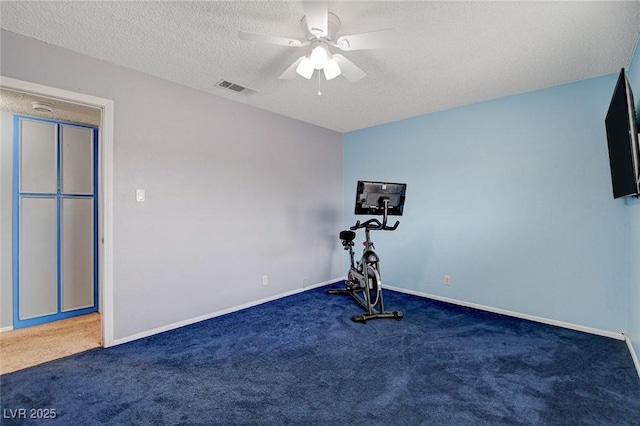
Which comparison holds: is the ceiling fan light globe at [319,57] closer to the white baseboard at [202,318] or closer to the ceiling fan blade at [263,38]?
the ceiling fan blade at [263,38]

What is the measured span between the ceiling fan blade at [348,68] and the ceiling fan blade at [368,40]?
0.13 m

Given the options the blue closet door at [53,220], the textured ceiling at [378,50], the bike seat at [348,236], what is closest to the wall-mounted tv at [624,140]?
the textured ceiling at [378,50]

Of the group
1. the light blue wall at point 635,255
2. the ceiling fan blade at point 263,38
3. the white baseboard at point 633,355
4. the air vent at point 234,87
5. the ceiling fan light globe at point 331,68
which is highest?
the air vent at point 234,87

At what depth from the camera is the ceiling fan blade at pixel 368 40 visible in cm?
190

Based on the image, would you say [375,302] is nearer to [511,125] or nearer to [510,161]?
[510,161]

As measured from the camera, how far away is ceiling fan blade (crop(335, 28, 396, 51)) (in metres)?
1.90

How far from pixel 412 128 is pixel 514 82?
4.63 feet

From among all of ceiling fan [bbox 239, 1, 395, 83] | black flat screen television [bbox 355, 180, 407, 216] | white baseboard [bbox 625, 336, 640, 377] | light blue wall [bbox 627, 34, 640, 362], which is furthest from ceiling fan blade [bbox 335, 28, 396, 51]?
white baseboard [bbox 625, 336, 640, 377]

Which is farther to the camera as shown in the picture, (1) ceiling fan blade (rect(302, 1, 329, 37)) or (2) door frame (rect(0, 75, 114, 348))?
(2) door frame (rect(0, 75, 114, 348))

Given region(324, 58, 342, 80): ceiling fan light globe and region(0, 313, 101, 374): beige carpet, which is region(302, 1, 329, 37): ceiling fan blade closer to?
region(324, 58, 342, 80): ceiling fan light globe

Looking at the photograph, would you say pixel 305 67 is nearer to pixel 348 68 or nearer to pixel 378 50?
pixel 348 68

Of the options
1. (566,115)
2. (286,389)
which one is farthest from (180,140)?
(566,115)

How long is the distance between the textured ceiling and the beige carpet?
2605 mm

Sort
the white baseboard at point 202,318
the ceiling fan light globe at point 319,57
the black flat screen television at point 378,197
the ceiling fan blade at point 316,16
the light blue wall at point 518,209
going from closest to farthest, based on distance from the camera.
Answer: the ceiling fan blade at point 316,16, the ceiling fan light globe at point 319,57, the white baseboard at point 202,318, the light blue wall at point 518,209, the black flat screen television at point 378,197
